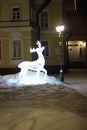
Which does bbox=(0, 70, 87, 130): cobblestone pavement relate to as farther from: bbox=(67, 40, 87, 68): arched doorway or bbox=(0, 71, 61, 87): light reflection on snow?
bbox=(67, 40, 87, 68): arched doorway

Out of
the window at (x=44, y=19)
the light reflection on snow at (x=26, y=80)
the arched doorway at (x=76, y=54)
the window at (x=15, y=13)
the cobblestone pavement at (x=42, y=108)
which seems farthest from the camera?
the arched doorway at (x=76, y=54)

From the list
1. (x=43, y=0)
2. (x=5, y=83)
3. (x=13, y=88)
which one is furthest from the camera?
(x=43, y=0)

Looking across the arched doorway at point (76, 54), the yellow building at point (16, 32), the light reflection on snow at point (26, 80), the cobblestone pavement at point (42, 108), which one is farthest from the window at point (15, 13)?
the arched doorway at point (76, 54)

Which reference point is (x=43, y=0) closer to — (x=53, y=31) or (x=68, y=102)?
(x=53, y=31)

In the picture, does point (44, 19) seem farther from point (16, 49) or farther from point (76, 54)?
point (76, 54)

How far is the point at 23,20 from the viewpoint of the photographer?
Answer: 103ft

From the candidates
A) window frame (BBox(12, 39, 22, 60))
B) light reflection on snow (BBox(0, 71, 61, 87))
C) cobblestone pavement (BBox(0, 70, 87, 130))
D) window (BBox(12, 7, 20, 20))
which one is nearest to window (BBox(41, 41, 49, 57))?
window frame (BBox(12, 39, 22, 60))

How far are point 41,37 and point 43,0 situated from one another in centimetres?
320

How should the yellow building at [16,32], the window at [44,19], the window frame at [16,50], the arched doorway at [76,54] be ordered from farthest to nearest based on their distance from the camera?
1. the arched doorway at [76,54]
2. the window at [44,19]
3. the window frame at [16,50]
4. the yellow building at [16,32]

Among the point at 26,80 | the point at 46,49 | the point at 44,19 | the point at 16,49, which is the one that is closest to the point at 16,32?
the point at 16,49

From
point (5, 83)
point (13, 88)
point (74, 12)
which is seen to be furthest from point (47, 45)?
point (13, 88)

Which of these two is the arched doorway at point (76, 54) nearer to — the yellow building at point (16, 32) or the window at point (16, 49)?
the yellow building at point (16, 32)

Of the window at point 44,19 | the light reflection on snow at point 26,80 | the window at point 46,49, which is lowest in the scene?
the light reflection on snow at point 26,80

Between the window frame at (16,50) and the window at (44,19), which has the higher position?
the window at (44,19)
